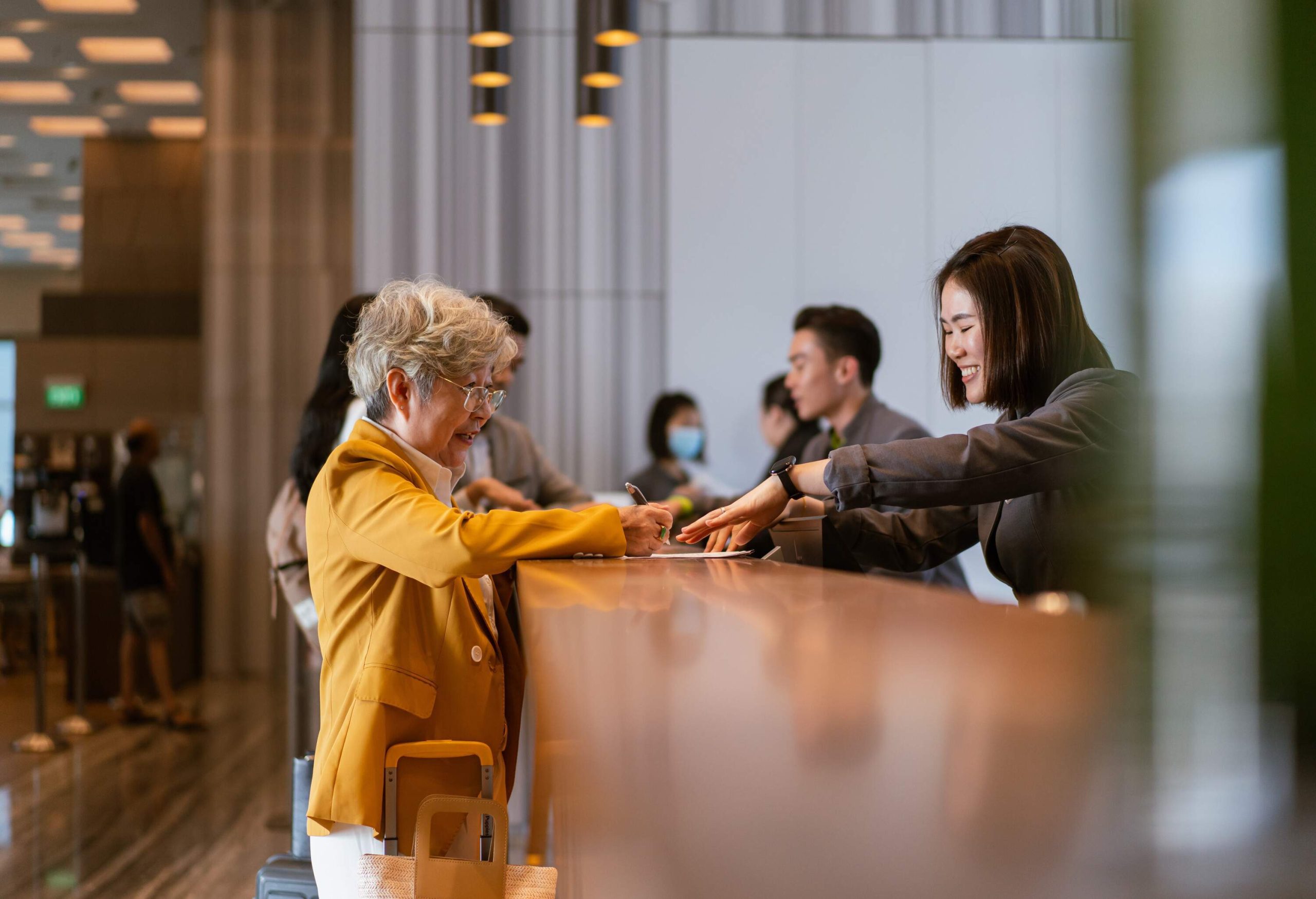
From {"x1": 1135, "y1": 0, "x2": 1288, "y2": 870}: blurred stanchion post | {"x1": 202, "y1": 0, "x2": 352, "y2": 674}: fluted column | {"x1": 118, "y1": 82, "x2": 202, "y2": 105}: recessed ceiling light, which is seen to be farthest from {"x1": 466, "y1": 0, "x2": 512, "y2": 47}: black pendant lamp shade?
{"x1": 1135, "y1": 0, "x2": 1288, "y2": 870}: blurred stanchion post

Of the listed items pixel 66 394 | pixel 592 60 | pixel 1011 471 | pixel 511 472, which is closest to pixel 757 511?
pixel 1011 471

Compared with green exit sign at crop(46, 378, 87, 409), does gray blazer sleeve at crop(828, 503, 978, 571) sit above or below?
below

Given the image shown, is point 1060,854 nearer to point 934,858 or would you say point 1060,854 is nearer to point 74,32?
point 934,858

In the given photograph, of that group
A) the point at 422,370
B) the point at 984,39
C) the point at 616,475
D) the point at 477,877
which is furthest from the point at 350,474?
the point at 984,39

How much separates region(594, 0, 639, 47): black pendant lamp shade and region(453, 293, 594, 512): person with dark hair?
1.45m

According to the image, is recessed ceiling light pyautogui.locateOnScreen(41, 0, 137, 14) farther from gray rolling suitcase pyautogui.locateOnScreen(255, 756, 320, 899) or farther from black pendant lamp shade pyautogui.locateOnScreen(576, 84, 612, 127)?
gray rolling suitcase pyautogui.locateOnScreen(255, 756, 320, 899)

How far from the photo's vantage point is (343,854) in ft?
5.65

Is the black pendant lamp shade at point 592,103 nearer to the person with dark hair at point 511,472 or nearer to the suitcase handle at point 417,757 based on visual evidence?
the person with dark hair at point 511,472

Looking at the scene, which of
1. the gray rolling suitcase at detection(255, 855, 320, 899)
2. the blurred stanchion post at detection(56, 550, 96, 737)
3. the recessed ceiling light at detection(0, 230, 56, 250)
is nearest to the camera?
the gray rolling suitcase at detection(255, 855, 320, 899)

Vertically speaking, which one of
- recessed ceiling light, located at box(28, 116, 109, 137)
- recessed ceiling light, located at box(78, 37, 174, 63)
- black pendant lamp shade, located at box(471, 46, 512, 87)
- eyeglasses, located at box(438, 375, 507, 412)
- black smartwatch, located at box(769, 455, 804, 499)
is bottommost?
black smartwatch, located at box(769, 455, 804, 499)

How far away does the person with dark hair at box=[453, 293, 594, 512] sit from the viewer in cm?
345

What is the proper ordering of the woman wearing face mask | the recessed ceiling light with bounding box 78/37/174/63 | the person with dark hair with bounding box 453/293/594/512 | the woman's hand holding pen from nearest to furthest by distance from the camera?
1. the woman's hand holding pen
2. the person with dark hair with bounding box 453/293/594/512
3. the woman wearing face mask
4. the recessed ceiling light with bounding box 78/37/174/63

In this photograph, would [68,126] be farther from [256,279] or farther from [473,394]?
[473,394]

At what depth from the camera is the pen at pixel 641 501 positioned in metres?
2.09
